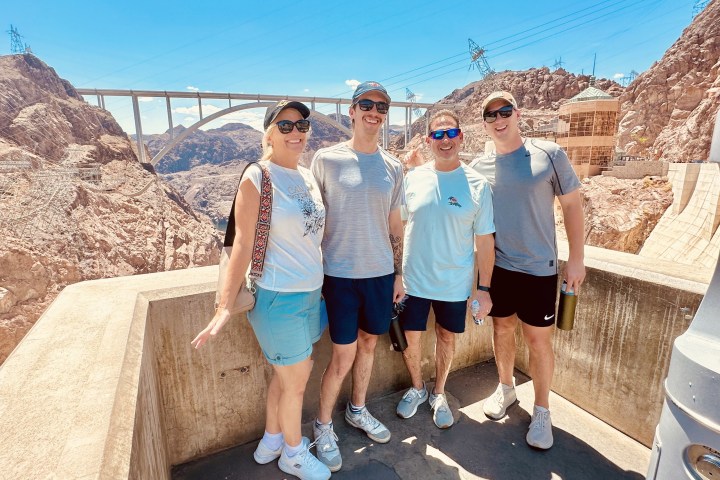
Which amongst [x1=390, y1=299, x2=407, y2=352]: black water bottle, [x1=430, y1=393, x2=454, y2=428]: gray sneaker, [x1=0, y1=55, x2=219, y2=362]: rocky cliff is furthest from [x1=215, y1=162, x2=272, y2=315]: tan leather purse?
[x1=0, y1=55, x2=219, y2=362]: rocky cliff

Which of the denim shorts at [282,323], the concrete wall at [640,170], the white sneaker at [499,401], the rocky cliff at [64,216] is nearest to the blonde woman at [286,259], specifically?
the denim shorts at [282,323]

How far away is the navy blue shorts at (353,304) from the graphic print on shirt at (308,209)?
0.30m

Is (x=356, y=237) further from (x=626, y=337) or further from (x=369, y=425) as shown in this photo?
(x=626, y=337)

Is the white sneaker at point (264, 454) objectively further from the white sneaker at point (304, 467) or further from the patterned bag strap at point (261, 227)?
the patterned bag strap at point (261, 227)

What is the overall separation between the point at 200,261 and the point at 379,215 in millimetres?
14269

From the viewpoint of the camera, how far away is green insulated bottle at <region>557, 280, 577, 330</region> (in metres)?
1.98

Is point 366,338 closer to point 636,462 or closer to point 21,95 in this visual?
point 636,462

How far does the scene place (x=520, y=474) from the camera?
1861 mm

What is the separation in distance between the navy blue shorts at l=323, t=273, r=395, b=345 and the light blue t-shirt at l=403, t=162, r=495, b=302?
0.25 m

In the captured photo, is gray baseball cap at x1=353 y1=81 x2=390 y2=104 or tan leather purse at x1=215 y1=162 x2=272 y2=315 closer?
tan leather purse at x1=215 y1=162 x2=272 y2=315

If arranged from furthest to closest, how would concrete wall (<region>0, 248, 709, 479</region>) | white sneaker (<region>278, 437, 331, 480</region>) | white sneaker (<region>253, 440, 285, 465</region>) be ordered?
white sneaker (<region>253, 440, 285, 465</region>)
white sneaker (<region>278, 437, 331, 480</region>)
concrete wall (<region>0, 248, 709, 479</region>)

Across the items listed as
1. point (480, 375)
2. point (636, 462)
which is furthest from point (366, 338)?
point (636, 462)

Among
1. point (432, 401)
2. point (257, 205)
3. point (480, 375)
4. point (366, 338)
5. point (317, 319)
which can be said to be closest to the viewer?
point (257, 205)

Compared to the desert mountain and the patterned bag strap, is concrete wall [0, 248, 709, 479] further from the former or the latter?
the desert mountain
